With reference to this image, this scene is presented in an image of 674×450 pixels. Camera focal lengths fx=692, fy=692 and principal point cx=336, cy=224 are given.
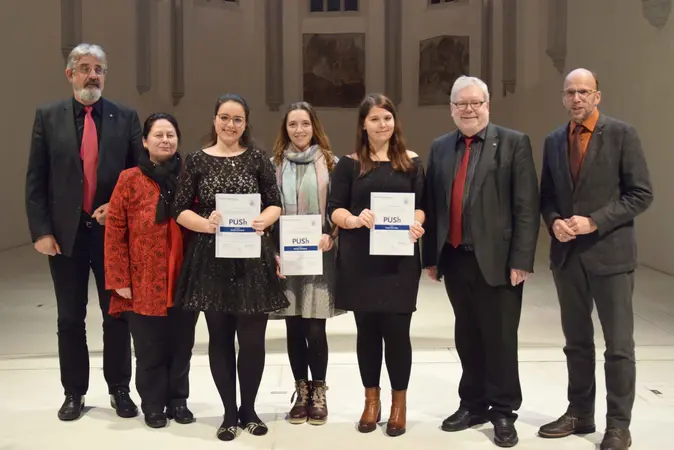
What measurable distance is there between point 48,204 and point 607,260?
10.9 ft

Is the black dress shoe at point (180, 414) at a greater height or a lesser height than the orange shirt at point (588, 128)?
lesser

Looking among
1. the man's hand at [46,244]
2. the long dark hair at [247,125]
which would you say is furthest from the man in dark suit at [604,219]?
the man's hand at [46,244]

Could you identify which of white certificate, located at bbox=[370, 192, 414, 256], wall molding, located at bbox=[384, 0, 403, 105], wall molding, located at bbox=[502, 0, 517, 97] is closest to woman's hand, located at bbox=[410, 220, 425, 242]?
white certificate, located at bbox=[370, 192, 414, 256]

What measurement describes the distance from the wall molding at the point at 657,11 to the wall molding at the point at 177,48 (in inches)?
454

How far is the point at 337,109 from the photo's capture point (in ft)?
64.1

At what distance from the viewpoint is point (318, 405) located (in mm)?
4328

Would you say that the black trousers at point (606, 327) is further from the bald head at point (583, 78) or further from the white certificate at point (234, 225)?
the white certificate at point (234, 225)

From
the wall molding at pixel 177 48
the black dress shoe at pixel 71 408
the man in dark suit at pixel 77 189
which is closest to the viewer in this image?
the man in dark suit at pixel 77 189

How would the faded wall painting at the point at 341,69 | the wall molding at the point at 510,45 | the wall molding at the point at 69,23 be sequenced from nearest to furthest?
the wall molding at the point at 69,23, the wall molding at the point at 510,45, the faded wall painting at the point at 341,69

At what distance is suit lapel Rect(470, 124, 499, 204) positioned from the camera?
3883 millimetres

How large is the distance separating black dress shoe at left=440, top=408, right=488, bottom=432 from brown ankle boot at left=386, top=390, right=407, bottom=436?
0.29 meters

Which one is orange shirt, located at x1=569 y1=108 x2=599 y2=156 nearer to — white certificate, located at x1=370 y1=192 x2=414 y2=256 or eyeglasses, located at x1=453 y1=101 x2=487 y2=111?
eyeglasses, located at x1=453 y1=101 x2=487 y2=111

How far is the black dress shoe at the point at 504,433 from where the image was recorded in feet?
12.9

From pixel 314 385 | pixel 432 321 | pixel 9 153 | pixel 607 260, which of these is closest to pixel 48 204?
pixel 314 385
